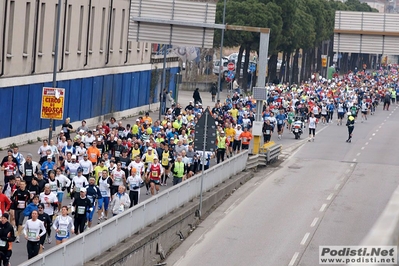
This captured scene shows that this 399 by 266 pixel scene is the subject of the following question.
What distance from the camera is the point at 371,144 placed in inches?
1741

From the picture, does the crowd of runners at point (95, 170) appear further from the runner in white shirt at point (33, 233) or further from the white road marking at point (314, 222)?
the white road marking at point (314, 222)

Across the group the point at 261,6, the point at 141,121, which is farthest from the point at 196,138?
the point at 261,6

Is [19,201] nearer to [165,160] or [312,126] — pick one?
[165,160]

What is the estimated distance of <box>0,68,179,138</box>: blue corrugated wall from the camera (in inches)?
1383

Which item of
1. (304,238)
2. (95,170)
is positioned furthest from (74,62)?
(304,238)

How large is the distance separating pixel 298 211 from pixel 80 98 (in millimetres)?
19898

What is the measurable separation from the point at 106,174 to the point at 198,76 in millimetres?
71463

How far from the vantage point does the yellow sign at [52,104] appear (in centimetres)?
2927

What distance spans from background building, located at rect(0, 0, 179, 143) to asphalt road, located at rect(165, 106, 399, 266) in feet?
31.4

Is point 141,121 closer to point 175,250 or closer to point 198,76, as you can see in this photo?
point 175,250

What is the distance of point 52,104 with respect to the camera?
29391mm

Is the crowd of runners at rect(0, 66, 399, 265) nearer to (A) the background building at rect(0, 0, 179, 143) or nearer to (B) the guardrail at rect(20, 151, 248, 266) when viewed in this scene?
(B) the guardrail at rect(20, 151, 248, 266)

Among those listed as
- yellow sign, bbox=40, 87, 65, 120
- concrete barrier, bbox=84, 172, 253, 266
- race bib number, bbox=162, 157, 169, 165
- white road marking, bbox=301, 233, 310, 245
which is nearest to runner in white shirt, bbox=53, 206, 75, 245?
concrete barrier, bbox=84, 172, 253, 266

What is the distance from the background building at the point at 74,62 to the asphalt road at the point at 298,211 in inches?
377
